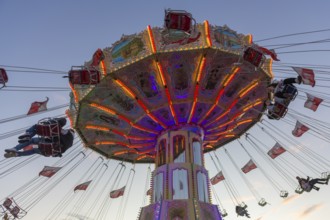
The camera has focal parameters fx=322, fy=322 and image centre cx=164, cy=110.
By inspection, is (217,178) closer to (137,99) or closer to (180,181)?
(180,181)

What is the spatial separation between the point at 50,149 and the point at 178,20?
7.81 meters

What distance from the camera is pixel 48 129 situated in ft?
44.8

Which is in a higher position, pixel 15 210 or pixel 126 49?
pixel 126 49

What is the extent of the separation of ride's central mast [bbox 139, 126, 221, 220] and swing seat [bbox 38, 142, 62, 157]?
554 centimetres

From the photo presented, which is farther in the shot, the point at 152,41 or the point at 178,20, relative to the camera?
the point at 152,41

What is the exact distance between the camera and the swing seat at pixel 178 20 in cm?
1258

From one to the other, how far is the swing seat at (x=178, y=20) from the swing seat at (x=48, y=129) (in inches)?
248

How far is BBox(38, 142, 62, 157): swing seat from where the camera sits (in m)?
14.1

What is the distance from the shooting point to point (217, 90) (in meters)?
17.7

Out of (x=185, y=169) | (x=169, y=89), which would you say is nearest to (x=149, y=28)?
(x=169, y=89)

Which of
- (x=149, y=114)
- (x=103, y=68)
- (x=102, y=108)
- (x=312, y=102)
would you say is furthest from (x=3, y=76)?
(x=312, y=102)

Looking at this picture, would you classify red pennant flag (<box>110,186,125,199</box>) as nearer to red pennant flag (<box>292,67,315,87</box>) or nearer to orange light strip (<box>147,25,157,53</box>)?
orange light strip (<box>147,25,157,53</box>)

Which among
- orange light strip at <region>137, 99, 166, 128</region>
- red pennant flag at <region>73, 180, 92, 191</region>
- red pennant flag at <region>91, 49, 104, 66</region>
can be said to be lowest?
red pennant flag at <region>91, 49, 104, 66</region>

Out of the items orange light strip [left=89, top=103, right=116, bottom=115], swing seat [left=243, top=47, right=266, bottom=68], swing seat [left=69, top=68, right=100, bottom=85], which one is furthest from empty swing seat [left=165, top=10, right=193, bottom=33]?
orange light strip [left=89, top=103, right=116, bottom=115]
